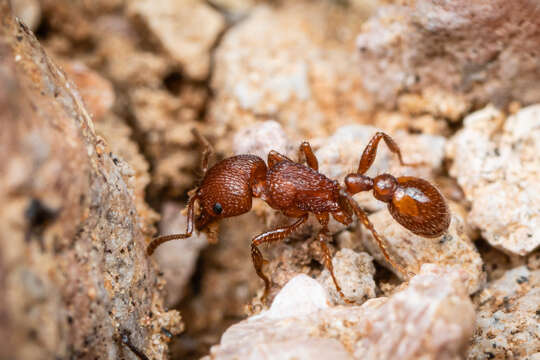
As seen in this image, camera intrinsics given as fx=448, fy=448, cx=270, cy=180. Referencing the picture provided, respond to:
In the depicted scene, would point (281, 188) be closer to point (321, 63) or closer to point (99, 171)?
point (99, 171)

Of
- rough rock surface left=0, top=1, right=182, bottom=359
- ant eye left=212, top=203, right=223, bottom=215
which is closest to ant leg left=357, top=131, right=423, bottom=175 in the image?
ant eye left=212, top=203, right=223, bottom=215

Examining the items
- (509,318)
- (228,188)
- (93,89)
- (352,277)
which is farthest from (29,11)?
(509,318)

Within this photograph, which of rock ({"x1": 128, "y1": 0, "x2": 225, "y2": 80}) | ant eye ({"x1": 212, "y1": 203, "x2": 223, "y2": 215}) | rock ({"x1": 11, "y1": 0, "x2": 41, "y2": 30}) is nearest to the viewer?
ant eye ({"x1": 212, "y1": 203, "x2": 223, "y2": 215})

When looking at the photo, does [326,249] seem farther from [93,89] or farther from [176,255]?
[93,89]

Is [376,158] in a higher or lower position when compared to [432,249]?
higher

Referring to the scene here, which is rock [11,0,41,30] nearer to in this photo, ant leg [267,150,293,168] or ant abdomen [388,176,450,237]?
ant leg [267,150,293,168]

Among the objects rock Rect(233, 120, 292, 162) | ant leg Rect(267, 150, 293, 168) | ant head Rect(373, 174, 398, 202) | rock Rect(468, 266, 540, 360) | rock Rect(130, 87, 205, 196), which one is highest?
rock Rect(130, 87, 205, 196)

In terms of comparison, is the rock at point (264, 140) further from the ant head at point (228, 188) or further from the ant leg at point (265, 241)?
the ant leg at point (265, 241)
